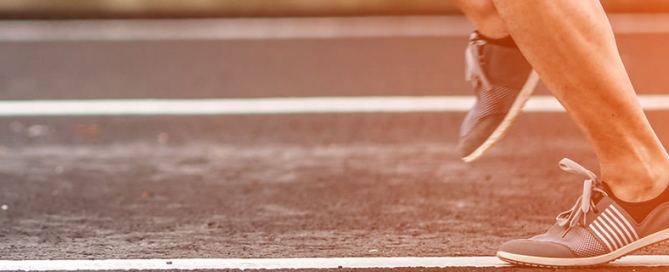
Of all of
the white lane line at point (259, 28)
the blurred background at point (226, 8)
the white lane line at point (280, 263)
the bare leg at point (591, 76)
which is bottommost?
the white lane line at point (280, 263)

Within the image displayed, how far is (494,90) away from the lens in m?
2.92

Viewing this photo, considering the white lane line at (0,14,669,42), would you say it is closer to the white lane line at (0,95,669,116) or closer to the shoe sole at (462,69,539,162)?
the white lane line at (0,95,669,116)

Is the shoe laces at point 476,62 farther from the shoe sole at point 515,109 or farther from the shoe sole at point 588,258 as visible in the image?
the shoe sole at point 588,258

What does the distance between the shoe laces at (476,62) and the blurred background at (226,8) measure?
29.9ft

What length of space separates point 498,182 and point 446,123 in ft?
4.85

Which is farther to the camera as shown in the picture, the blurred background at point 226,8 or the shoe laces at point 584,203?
the blurred background at point 226,8

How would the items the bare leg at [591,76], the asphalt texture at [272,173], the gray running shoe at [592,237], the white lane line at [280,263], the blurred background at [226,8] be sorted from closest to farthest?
the bare leg at [591,76] → the gray running shoe at [592,237] → the white lane line at [280,263] → the asphalt texture at [272,173] → the blurred background at [226,8]

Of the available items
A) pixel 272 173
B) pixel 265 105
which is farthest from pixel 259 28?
pixel 272 173

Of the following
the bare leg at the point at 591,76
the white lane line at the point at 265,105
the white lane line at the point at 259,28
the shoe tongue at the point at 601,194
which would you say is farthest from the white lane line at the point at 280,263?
the white lane line at the point at 259,28

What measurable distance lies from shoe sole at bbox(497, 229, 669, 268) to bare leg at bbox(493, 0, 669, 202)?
0.45 feet

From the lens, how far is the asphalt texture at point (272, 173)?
3.13 metres

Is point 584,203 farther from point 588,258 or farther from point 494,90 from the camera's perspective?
point 494,90

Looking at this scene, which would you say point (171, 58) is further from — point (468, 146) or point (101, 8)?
point (468, 146)

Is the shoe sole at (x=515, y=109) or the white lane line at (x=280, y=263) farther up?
the shoe sole at (x=515, y=109)
